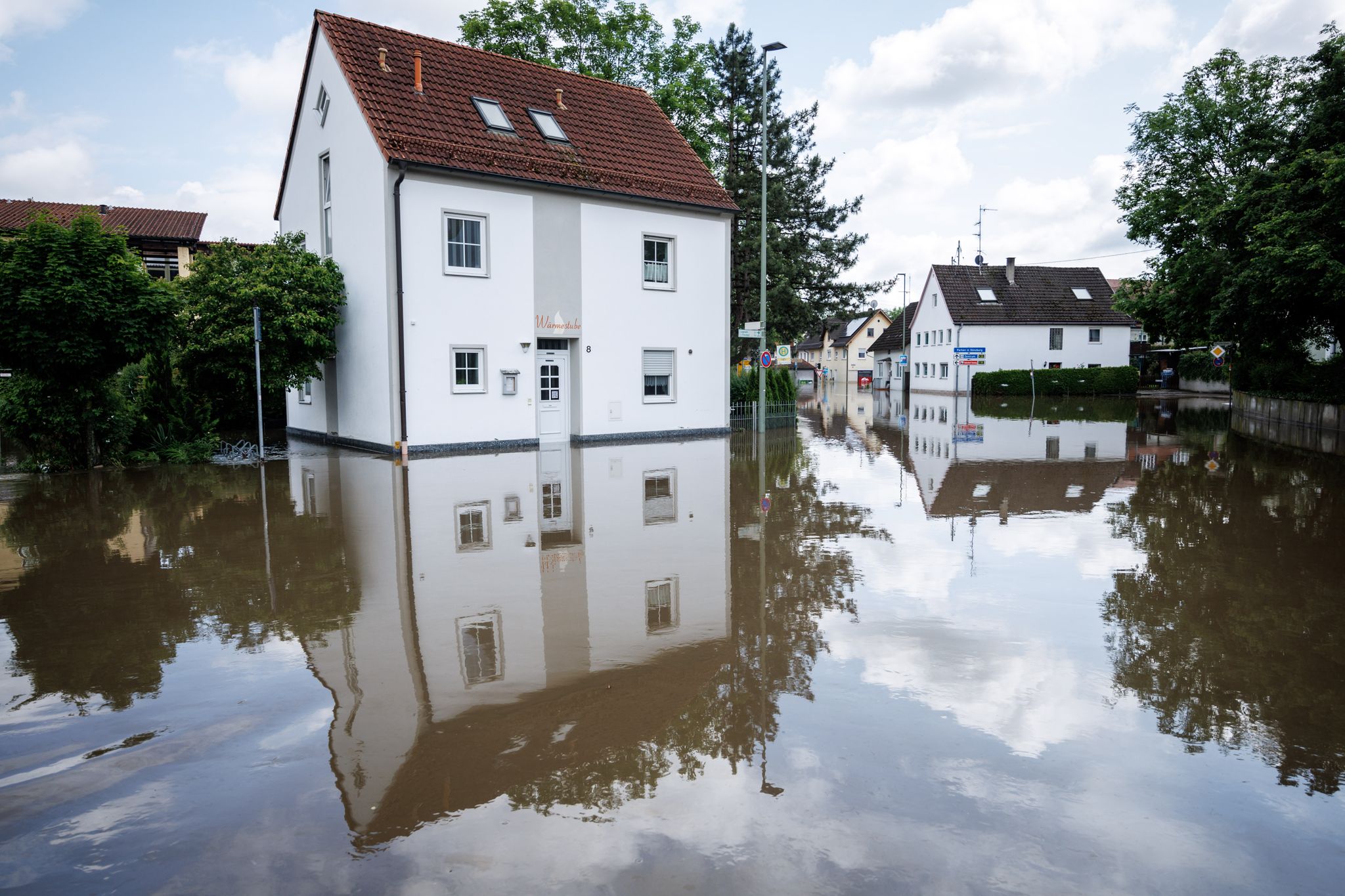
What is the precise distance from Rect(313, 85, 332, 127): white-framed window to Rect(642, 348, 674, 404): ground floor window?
941 cm

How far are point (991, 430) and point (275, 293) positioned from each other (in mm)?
20275

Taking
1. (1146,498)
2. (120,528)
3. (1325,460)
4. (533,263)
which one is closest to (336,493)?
(120,528)

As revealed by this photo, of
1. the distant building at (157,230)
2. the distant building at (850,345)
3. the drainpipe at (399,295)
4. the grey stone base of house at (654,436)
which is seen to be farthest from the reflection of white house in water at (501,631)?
the distant building at (850,345)

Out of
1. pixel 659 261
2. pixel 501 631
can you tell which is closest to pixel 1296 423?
pixel 659 261

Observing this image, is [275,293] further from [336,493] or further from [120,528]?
[120,528]

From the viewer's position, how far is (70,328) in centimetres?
1523

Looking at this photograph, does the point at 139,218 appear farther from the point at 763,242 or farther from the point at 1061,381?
the point at 1061,381

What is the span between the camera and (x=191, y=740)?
197 inches

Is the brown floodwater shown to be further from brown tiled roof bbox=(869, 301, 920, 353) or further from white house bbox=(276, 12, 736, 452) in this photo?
brown tiled roof bbox=(869, 301, 920, 353)

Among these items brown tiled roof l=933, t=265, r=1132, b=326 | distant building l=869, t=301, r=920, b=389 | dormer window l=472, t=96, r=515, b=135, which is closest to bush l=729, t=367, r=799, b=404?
dormer window l=472, t=96, r=515, b=135

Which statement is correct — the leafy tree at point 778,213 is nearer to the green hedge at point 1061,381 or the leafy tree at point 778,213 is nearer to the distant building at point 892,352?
the green hedge at point 1061,381

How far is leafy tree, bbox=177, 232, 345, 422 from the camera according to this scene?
18875 millimetres

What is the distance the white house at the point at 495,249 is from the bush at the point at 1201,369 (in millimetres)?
47591

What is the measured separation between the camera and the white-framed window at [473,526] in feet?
33.1
